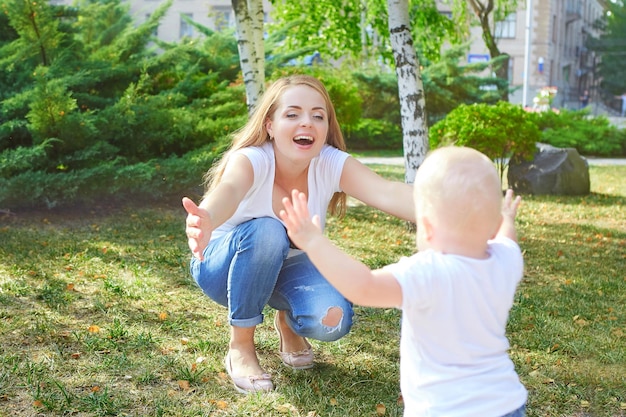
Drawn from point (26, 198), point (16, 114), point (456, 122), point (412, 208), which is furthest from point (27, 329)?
point (456, 122)

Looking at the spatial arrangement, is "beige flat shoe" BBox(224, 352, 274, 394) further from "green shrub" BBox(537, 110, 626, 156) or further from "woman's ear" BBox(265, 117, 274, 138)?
"green shrub" BBox(537, 110, 626, 156)

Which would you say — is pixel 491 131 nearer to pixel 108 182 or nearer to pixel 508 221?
pixel 108 182

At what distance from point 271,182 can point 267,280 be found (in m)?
0.40

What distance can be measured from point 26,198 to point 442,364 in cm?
619

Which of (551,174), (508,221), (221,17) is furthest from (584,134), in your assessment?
(508,221)

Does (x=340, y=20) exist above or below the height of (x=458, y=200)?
below

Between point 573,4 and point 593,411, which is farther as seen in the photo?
point 573,4

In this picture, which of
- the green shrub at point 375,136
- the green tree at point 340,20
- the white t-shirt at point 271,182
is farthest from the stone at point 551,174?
the green shrub at point 375,136

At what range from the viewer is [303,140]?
2941 mm

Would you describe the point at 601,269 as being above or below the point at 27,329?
below

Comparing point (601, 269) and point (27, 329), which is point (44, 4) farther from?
point (601, 269)

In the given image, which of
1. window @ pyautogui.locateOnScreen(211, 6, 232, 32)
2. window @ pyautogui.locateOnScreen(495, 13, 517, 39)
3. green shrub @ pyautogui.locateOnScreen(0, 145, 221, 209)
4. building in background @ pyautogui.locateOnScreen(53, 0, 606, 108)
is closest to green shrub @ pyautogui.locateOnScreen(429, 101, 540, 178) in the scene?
green shrub @ pyautogui.locateOnScreen(0, 145, 221, 209)

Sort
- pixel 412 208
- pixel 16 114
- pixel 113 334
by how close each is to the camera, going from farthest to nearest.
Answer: pixel 16 114
pixel 113 334
pixel 412 208

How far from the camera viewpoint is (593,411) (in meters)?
2.94
